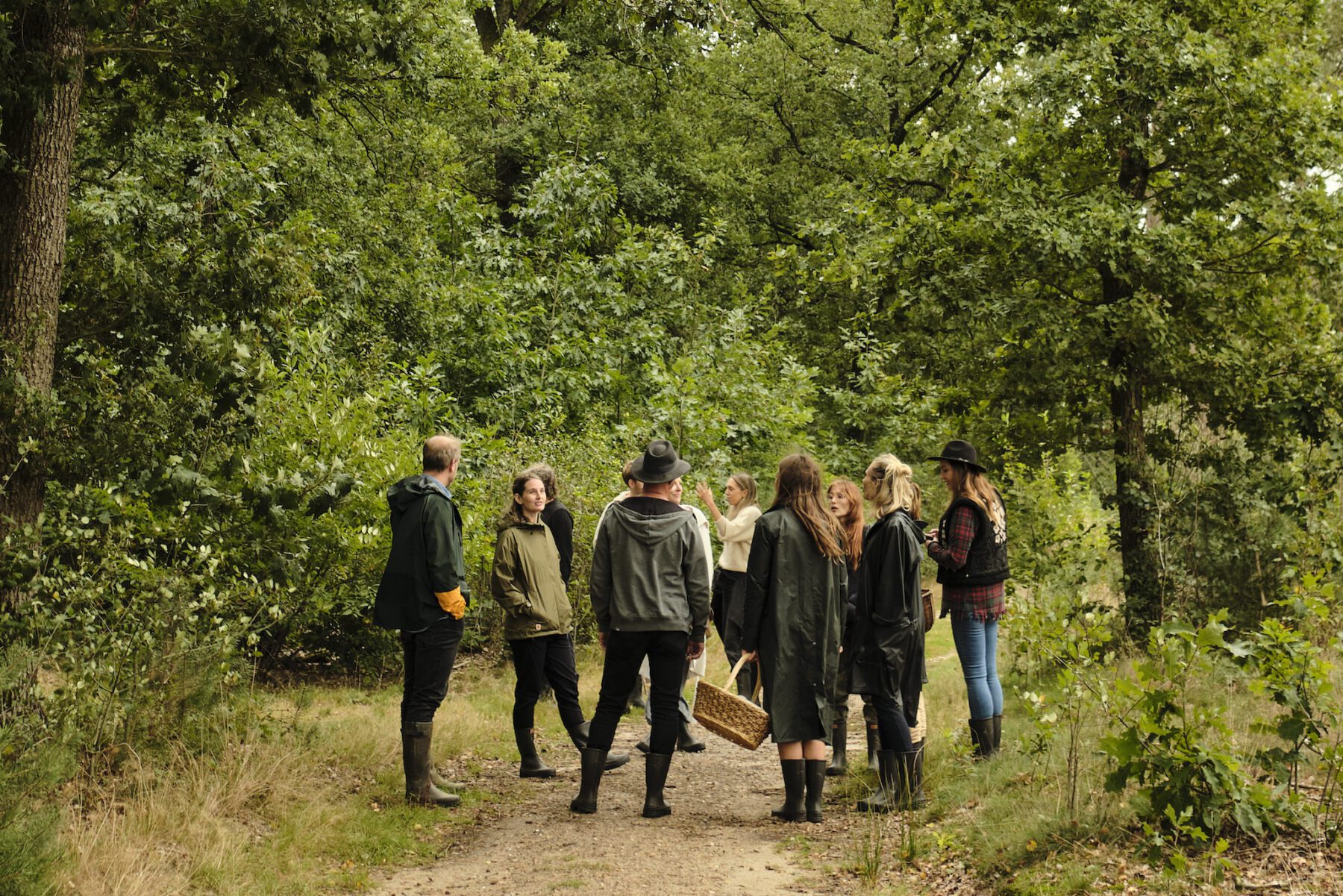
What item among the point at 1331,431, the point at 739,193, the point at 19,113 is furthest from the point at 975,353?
the point at 739,193

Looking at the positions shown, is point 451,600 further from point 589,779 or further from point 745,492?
point 745,492

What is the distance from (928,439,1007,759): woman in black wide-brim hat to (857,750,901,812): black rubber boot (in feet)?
2.70

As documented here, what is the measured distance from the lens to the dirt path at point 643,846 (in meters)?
5.69

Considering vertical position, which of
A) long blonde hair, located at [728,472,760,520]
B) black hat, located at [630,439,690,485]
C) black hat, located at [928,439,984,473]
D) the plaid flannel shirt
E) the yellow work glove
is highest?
black hat, located at [928,439,984,473]

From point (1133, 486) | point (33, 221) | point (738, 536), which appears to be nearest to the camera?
point (33, 221)

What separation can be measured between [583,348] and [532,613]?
9.58 metres

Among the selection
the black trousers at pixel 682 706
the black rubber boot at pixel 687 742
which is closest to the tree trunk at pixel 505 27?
the black trousers at pixel 682 706

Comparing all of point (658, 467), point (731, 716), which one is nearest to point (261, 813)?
point (731, 716)

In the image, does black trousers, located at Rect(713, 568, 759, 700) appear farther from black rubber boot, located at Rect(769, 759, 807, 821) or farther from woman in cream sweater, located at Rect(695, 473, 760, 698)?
black rubber boot, located at Rect(769, 759, 807, 821)

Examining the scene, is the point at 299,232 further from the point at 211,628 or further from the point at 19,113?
the point at 211,628

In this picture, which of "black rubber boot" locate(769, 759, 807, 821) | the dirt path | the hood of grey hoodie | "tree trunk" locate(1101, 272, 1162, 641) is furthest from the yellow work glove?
"tree trunk" locate(1101, 272, 1162, 641)

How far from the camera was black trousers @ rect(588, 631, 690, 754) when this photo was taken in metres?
6.79

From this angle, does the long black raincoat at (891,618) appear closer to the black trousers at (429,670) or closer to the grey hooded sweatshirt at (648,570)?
the grey hooded sweatshirt at (648,570)

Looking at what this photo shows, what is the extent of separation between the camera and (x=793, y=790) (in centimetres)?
680
